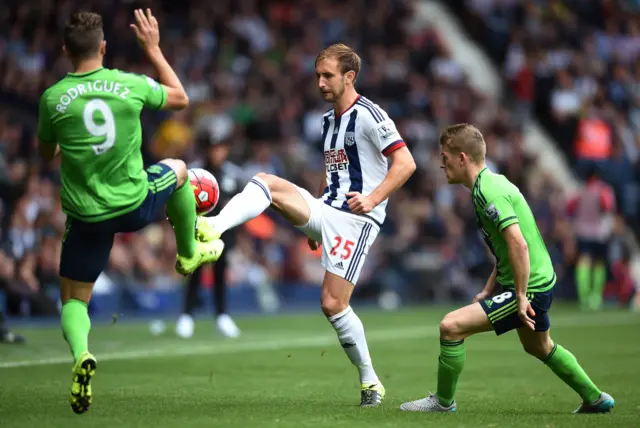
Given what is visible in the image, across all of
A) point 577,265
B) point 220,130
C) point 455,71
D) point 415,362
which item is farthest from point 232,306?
point 455,71

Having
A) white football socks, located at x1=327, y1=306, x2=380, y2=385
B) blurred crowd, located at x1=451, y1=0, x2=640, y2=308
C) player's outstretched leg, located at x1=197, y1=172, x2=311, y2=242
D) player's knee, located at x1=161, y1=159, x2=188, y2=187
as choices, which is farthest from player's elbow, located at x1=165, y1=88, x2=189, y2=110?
blurred crowd, located at x1=451, y1=0, x2=640, y2=308

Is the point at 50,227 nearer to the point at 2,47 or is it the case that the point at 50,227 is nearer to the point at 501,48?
the point at 2,47

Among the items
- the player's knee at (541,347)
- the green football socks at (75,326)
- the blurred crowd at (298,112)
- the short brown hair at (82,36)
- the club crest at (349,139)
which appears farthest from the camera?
the blurred crowd at (298,112)

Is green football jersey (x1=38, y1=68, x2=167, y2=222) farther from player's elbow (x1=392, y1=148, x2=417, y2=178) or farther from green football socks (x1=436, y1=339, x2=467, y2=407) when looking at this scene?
green football socks (x1=436, y1=339, x2=467, y2=407)

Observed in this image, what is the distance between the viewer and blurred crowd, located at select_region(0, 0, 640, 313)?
17.8 metres

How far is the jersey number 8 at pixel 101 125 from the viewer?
7039 millimetres

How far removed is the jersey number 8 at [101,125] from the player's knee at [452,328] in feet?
8.25

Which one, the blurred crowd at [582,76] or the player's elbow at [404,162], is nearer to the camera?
the player's elbow at [404,162]

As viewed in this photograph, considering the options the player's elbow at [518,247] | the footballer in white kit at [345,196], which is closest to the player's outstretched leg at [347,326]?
the footballer in white kit at [345,196]

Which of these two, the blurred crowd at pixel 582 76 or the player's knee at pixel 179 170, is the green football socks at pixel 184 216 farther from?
the blurred crowd at pixel 582 76

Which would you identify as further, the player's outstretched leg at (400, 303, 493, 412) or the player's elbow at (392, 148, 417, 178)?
the player's elbow at (392, 148, 417, 178)

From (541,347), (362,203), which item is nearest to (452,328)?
(541,347)

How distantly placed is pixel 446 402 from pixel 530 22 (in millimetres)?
21484

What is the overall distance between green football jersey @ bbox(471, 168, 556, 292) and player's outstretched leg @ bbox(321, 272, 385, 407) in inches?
44.3
